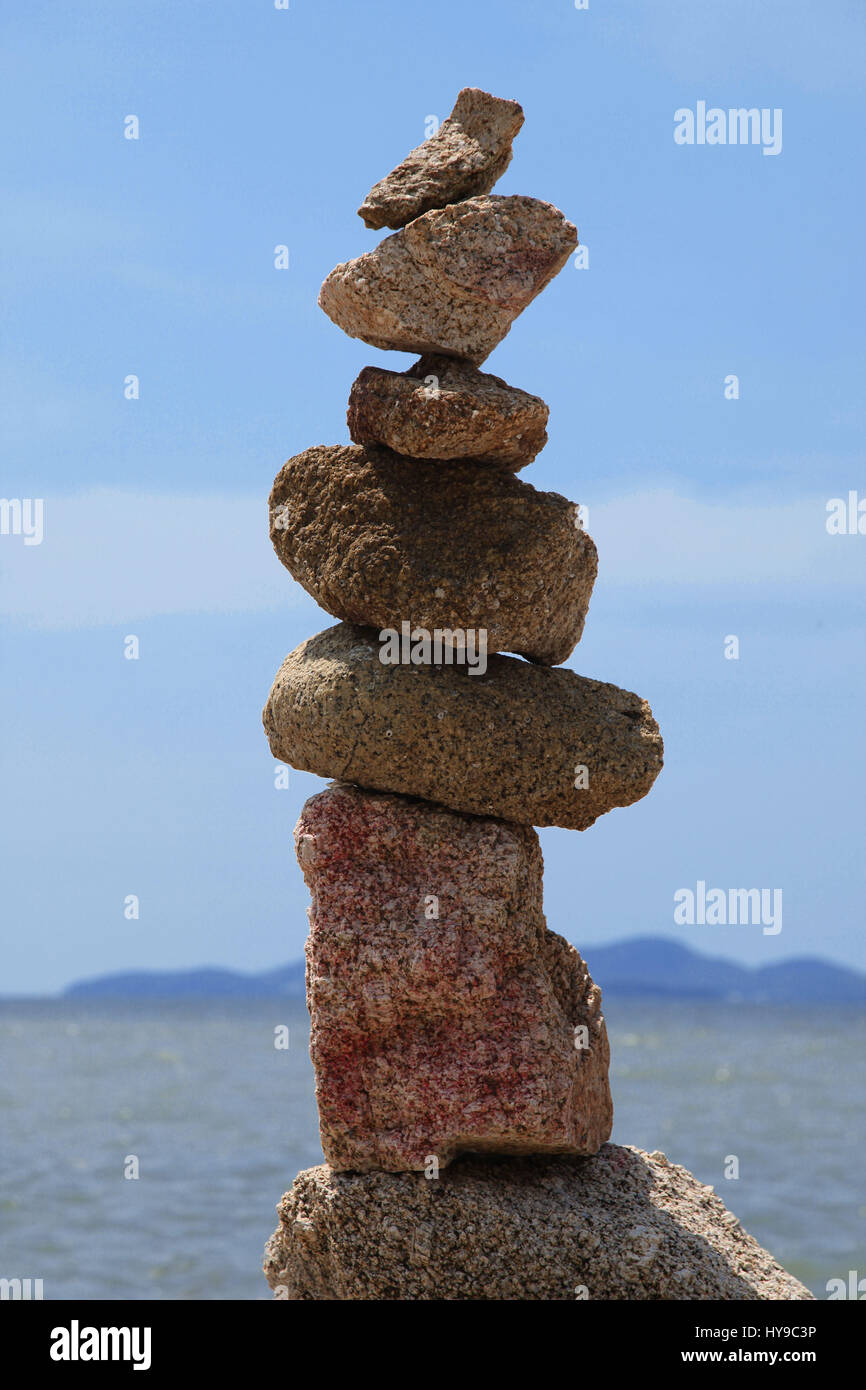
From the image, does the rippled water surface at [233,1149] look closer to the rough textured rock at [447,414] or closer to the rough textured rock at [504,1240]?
the rough textured rock at [504,1240]

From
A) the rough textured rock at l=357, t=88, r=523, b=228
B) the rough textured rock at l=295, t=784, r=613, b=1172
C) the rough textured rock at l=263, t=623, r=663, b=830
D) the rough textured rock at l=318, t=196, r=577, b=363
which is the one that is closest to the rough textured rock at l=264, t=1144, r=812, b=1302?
the rough textured rock at l=295, t=784, r=613, b=1172

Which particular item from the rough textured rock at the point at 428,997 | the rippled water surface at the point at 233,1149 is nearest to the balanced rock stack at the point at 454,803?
the rough textured rock at the point at 428,997

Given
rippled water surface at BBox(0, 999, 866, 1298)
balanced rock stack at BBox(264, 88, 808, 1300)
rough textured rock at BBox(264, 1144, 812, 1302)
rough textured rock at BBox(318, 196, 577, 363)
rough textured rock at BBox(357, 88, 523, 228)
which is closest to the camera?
rough textured rock at BBox(264, 1144, 812, 1302)

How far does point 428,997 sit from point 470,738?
1.30 meters

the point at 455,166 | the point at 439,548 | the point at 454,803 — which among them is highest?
the point at 455,166

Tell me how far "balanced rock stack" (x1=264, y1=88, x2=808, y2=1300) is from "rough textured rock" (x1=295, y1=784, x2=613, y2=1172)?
0.04ft

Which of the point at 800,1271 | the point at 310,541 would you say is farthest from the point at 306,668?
the point at 800,1271

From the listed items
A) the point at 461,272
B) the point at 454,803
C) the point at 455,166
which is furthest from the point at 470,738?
the point at 455,166

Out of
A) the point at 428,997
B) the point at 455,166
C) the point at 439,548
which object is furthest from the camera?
the point at 455,166

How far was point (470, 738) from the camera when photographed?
7473mm

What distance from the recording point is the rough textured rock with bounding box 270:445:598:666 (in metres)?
7.61

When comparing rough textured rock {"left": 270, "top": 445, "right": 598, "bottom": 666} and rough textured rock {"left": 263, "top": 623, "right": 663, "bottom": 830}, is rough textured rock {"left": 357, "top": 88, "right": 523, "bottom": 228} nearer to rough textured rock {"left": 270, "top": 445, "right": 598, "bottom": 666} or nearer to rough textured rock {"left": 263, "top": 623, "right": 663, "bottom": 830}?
rough textured rock {"left": 270, "top": 445, "right": 598, "bottom": 666}

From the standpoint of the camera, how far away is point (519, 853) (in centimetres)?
759

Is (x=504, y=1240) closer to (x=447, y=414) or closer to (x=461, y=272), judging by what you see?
(x=447, y=414)
